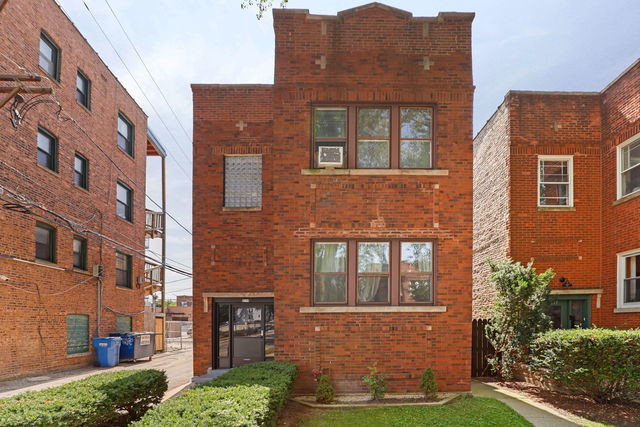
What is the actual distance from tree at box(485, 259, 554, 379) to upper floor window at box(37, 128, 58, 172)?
14802 mm

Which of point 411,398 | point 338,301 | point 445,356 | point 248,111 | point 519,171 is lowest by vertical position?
point 411,398

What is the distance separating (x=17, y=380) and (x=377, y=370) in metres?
10.9

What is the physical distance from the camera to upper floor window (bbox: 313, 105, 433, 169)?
1024 cm

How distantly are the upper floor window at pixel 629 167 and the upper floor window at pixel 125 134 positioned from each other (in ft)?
65.3

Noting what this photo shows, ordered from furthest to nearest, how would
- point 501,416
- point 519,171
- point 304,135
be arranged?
1. point 519,171
2. point 304,135
3. point 501,416

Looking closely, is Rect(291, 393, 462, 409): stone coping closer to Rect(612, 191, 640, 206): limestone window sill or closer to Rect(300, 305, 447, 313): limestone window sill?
Rect(300, 305, 447, 313): limestone window sill

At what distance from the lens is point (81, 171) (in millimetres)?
17625

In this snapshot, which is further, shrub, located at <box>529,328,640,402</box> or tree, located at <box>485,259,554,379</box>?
tree, located at <box>485,259,554,379</box>

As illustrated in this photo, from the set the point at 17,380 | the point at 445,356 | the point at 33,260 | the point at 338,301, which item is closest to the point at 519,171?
the point at 445,356

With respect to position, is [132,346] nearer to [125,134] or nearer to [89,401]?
[125,134]

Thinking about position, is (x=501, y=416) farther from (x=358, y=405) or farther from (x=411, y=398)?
(x=358, y=405)

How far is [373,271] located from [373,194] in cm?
175

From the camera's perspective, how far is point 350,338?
9.83 m

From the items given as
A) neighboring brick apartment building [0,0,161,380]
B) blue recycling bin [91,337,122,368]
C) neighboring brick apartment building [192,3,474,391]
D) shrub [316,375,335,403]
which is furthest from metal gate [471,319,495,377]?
blue recycling bin [91,337,122,368]
